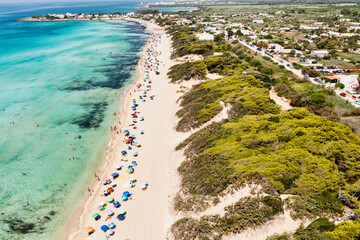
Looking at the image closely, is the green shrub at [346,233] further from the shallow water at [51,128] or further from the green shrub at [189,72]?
the green shrub at [189,72]

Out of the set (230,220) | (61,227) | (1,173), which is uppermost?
(230,220)

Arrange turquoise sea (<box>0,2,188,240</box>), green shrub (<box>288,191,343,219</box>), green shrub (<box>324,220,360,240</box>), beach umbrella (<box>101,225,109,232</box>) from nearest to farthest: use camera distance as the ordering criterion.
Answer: green shrub (<box>324,220,360,240</box>), green shrub (<box>288,191,343,219</box>), beach umbrella (<box>101,225,109,232</box>), turquoise sea (<box>0,2,188,240</box>)

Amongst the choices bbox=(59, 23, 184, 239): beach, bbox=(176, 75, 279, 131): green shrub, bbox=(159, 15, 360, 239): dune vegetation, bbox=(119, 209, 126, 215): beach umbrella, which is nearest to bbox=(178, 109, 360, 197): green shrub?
bbox=(159, 15, 360, 239): dune vegetation

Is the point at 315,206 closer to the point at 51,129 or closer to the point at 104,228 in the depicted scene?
the point at 104,228

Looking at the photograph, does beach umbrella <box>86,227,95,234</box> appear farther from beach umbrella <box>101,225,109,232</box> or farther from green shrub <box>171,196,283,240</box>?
green shrub <box>171,196,283,240</box>

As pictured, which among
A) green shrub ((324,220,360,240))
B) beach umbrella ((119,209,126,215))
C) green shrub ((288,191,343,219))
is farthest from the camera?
beach umbrella ((119,209,126,215))

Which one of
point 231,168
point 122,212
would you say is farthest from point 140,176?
point 231,168

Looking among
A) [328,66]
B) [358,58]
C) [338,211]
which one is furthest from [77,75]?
[358,58]

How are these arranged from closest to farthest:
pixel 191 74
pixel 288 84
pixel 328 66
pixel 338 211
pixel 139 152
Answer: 1. pixel 338 211
2. pixel 139 152
3. pixel 288 84
4. pixel 191 74
5. pixel 328 66

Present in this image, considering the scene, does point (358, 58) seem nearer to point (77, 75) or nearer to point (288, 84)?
point (288, 84)
